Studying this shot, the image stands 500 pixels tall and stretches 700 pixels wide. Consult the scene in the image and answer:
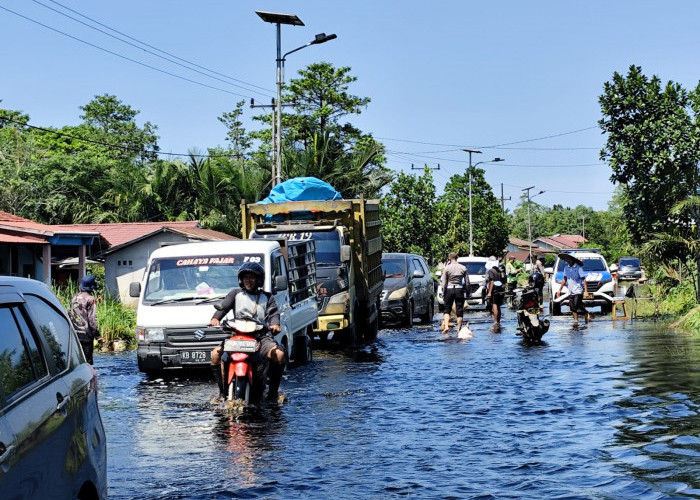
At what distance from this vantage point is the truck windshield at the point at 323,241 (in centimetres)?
1978

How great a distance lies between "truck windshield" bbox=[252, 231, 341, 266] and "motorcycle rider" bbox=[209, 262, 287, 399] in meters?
7.86

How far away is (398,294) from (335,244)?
21.9 ft

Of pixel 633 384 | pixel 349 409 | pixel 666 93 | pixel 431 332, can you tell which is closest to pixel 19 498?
pixel 349 409

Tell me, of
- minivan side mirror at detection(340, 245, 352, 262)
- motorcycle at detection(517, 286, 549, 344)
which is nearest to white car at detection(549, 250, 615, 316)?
motorcycle at detection(517, 286, 549, 344)

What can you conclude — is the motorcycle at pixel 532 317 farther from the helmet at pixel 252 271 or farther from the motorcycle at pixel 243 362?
the motorcycle at pixel 243 362

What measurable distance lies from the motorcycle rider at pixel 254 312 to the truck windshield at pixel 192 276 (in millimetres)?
2941

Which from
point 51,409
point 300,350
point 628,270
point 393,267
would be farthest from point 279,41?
point 628,270

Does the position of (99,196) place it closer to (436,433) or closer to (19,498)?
(436,433)

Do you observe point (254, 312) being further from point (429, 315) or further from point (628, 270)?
point (628, 270)

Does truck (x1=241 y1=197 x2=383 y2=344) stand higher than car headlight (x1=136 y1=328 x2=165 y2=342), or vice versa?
truck (x1=241 y1=197 x2=383 y2=344)

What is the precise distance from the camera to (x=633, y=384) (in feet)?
42.9

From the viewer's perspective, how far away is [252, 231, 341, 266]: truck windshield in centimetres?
1978

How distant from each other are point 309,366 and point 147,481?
875cm

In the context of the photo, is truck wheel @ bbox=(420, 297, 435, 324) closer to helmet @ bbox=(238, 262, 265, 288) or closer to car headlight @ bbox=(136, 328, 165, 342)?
car headlight @ bbox=(136, 328, 165, 342)
